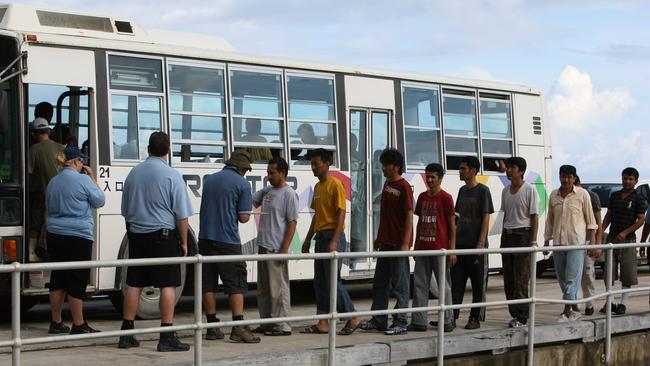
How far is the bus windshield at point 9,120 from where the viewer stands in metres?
12.8

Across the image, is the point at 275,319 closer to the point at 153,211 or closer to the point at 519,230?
the point at 153,211

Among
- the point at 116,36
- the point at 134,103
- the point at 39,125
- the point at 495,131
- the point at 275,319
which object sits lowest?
the point at 275,319

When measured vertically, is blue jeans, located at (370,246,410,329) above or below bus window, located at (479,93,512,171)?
below

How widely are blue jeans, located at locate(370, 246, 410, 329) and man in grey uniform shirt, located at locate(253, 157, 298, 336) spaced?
2.77 ft

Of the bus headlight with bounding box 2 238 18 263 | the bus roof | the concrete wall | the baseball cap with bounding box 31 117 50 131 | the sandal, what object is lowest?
the concrete wall

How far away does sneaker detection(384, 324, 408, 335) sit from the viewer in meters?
11.4

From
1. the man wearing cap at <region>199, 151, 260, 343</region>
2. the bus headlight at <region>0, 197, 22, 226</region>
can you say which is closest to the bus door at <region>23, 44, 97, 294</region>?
the bus headlight at <region>0, 197, 22, 226</region>

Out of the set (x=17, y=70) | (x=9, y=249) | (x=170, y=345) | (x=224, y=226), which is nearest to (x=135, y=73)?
(x=17, y=70)

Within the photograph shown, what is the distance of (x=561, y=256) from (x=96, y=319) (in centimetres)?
521

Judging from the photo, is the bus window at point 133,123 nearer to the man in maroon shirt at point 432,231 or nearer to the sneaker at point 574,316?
the man in maroon shirt at point 432,231

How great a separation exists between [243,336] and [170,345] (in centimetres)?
104

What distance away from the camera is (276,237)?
Answer: 12000mm

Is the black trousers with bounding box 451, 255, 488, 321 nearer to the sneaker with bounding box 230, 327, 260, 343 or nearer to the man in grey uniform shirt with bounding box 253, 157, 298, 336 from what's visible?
the man in grey uniform shirt with bounding box 253, 157, 298, 336

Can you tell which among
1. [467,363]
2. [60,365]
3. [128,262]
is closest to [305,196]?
[467,363]
